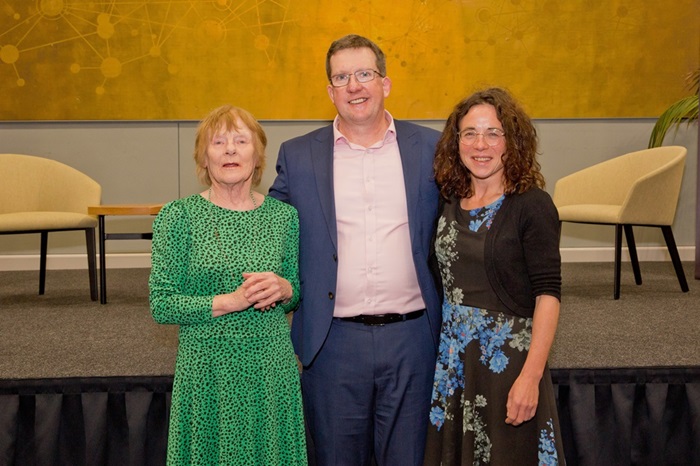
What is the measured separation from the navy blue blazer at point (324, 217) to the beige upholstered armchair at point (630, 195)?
2813 mm

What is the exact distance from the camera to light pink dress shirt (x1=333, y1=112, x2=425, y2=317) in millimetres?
2137

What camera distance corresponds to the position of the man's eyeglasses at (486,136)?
6.47 feet

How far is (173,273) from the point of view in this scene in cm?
190

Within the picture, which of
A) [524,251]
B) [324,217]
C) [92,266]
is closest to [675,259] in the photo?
[524,251]

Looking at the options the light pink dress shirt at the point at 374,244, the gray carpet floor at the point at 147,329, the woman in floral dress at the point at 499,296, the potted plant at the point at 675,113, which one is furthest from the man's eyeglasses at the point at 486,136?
the potted plant at the point at 675,113

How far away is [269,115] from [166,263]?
4498 mm

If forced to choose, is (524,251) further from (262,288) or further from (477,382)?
(262,288)

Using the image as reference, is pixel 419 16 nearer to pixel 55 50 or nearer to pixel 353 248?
pixel 55 50

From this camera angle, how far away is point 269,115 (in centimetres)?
625

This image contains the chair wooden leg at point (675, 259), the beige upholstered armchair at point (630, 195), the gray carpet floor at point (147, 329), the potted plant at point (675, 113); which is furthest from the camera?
the potted plant at point (675, 113)

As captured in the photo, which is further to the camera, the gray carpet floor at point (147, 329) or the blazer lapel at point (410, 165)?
the gray carpet floor at point (147, 329)

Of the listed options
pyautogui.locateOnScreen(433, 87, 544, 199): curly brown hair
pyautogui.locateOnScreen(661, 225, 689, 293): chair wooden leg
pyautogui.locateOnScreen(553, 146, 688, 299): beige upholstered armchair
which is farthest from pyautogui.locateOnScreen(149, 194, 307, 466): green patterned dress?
pyautogui.locateOnScreen(661, 225, 689, 293): chair wooden leg

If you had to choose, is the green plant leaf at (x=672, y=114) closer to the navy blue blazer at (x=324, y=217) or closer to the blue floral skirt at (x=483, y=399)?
the navy blue blazer at (x=324, y=217)

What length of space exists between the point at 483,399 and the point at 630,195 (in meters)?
3.09
